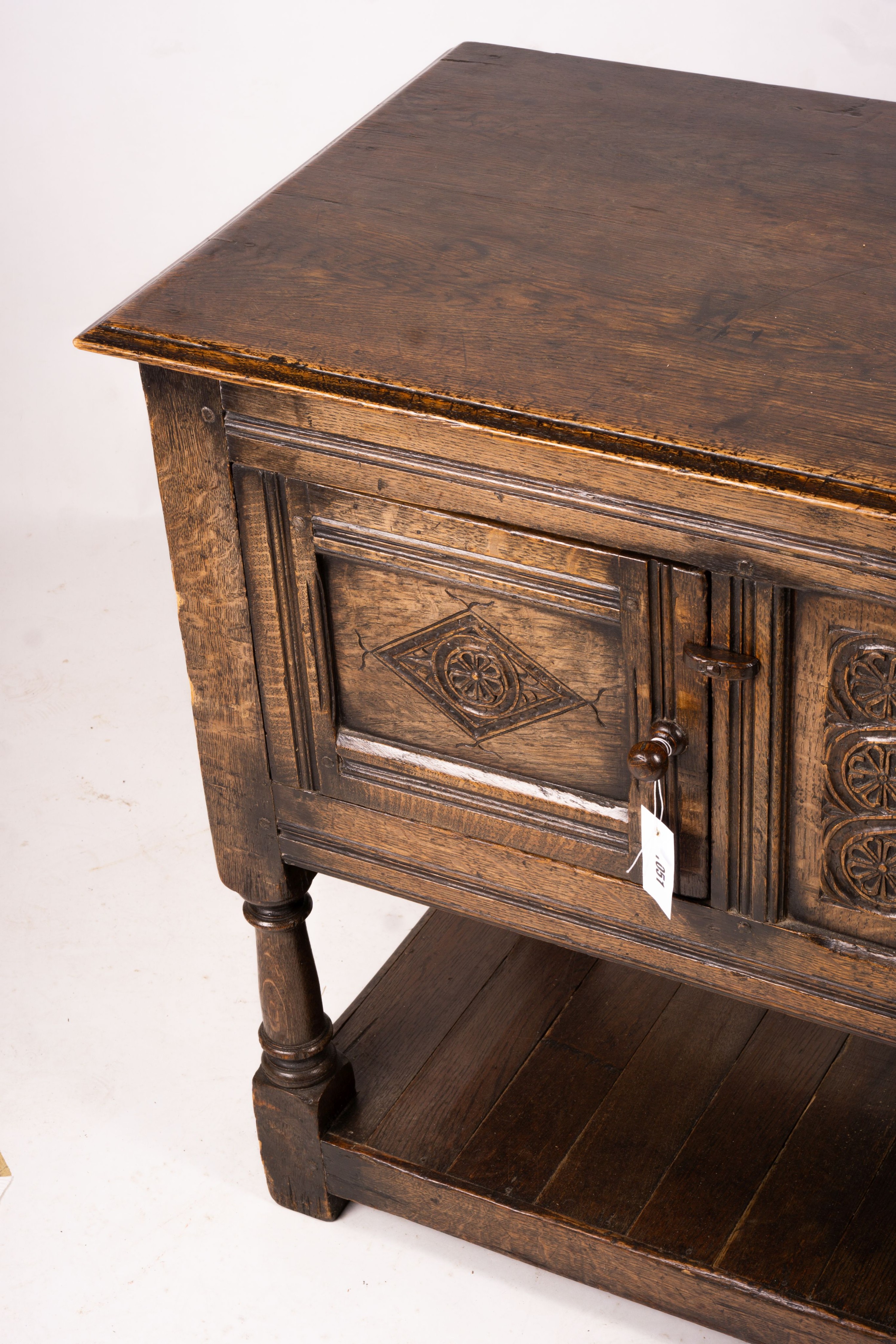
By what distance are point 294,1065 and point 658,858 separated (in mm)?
653

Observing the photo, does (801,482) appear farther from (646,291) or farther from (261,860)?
(261,860)

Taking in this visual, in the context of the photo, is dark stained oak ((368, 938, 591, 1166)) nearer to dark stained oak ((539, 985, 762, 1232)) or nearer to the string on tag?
dark stained oak ((539, 985, 762, 1232))

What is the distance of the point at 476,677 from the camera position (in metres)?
1.58

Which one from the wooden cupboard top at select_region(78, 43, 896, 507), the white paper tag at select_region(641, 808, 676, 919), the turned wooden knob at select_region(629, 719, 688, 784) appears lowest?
the white paper tag at select_region(641, 808, 676, 919)

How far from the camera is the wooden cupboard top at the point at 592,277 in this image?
137 cm

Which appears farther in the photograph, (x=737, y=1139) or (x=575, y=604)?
(x=737, y=1139)

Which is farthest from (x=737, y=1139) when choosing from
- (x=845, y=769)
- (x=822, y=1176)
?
(x=845, y=769)

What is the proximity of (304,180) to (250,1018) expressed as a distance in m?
1.14

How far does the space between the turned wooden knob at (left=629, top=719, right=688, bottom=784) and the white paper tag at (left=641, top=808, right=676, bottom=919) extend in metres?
0.04

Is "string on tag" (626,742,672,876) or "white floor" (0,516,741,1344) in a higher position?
→ "string on tag" (626,742,672,876)

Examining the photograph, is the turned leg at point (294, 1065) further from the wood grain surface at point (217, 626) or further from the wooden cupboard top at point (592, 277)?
the wooden cupboard top at point (592, 277)

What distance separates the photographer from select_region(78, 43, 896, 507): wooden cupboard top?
1372mm

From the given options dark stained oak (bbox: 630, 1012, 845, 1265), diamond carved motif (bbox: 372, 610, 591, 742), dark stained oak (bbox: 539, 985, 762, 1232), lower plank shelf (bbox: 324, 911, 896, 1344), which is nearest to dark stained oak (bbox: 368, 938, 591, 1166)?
lower plank shelf (bbox: 324, 911, 896, 1344)

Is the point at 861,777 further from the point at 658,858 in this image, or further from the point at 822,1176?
the point at 822,1176
